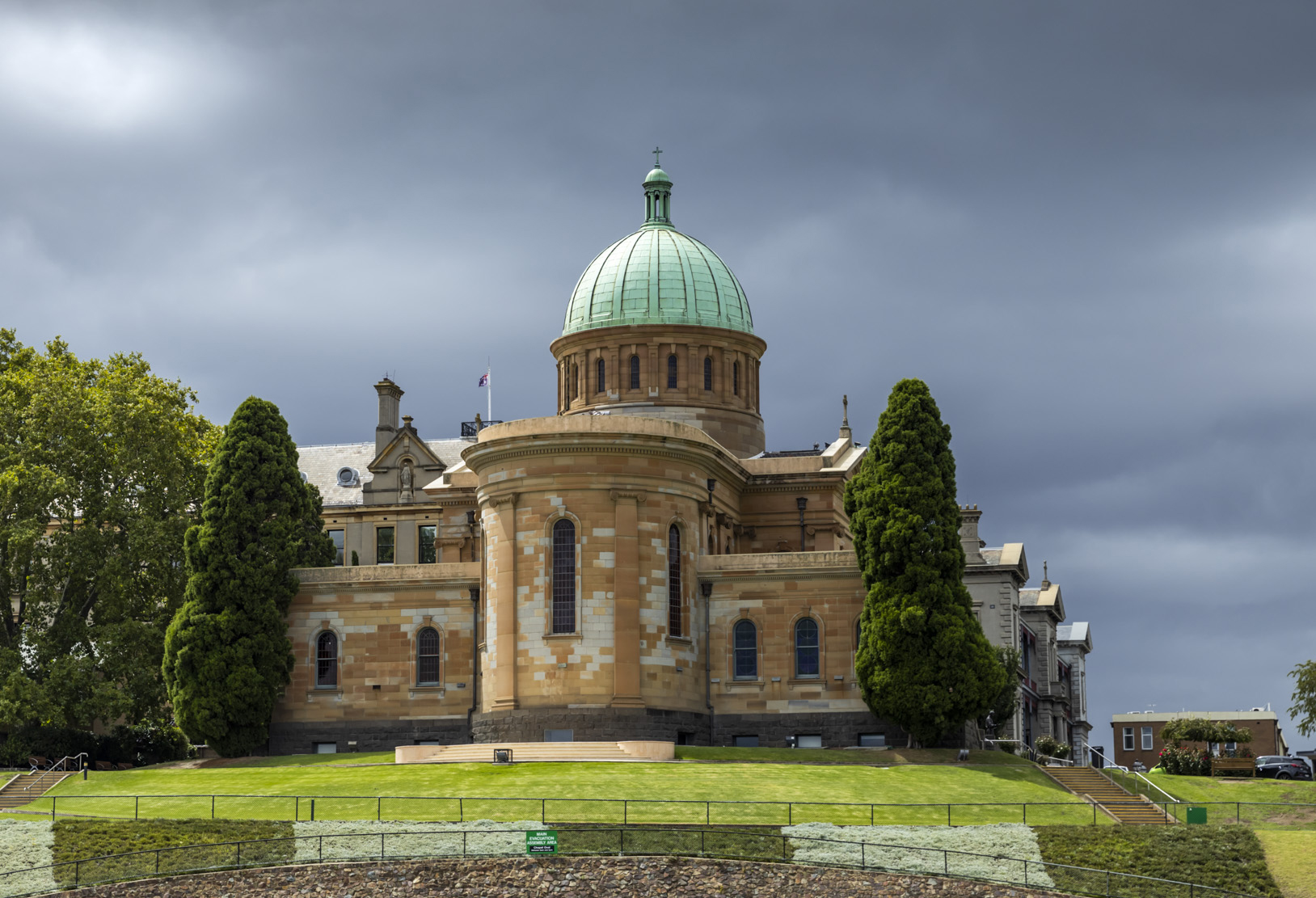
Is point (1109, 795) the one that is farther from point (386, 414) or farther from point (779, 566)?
point (386, 414)

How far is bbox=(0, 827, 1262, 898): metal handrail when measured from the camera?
43.3m

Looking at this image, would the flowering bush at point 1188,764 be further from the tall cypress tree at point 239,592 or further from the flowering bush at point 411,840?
the tall cypress tree at point 239,592

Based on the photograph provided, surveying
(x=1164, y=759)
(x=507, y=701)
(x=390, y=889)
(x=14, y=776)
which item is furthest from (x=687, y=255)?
(x=390, y=889)

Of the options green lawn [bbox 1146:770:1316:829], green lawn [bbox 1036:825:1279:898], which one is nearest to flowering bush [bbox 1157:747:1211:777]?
green lawn [bbox 1146:770:1316:829]

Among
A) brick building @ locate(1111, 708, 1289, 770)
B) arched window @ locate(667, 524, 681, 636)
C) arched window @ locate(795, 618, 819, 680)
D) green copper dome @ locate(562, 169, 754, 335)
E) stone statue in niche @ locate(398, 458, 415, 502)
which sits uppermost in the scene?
green copper dome @ locate(562, 169, 754, 335)

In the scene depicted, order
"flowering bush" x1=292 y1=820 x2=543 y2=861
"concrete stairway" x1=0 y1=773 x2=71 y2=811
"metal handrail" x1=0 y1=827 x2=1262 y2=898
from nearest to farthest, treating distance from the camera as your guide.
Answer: "metal handrail" x1=0 y1=827 x2=1262 y2=898 → "flowering bush" x1=292 y1=820 x2=543 y2=861 → "concrete stairway" x1=0 y1=773 x2=71 y2=811

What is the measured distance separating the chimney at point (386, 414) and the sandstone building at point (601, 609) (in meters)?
19.5

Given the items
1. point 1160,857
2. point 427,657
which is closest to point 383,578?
point 427,657

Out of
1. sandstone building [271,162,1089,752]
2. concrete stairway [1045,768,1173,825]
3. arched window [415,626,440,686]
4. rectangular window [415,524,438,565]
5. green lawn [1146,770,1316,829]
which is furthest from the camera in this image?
rectangular window [415,524,438,565]

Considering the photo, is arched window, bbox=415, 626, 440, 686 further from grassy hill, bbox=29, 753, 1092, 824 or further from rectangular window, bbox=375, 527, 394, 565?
rectangular window, bbox=375, 527, 394, 565

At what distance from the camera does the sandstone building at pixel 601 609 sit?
62375 mm

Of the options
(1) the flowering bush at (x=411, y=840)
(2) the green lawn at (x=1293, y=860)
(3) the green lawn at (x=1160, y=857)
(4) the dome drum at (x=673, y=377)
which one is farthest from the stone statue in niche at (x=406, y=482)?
(2) the green lawn at (x=1293, y=860)

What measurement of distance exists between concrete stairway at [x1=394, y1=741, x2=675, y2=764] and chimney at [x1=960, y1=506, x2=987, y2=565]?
3089 cm

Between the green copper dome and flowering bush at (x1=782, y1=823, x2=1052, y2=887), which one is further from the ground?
the green copper dome
